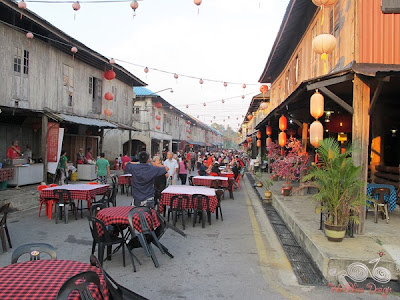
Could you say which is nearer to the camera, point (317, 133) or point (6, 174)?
point (317, 133)

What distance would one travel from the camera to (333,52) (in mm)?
9570

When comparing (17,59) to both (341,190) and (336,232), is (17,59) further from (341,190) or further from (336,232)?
(336,232)

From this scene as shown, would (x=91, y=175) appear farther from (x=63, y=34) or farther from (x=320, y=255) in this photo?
(x=320, y=255)

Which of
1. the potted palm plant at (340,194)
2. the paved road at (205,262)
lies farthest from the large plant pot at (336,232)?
the paved road at (205,262)

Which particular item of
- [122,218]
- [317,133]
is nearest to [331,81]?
[317,133]

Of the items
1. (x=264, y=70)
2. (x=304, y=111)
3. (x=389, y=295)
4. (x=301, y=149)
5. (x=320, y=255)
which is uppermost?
(x=264, y=70)

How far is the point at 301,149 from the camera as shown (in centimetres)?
1246

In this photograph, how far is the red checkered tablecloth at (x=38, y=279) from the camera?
7.61 ft

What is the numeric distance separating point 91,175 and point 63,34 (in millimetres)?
7063

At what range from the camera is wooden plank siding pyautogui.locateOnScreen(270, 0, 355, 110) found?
7.91 meters

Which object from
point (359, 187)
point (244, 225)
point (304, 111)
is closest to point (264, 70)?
point (304, 111)

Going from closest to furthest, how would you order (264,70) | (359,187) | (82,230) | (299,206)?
(359,187) → (82,230) → (299,206) → (264,70)

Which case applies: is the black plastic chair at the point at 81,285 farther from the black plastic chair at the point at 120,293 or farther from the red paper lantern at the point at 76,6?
the red paper lantern at the point at 76,6

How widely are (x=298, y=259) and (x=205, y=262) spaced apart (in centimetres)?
178
